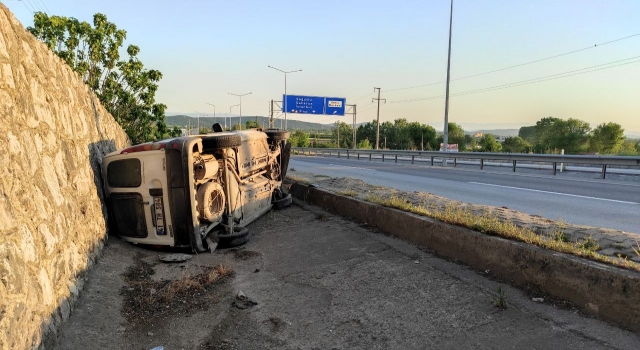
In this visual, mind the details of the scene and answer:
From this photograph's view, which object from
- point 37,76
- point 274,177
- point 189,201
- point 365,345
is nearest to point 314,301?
point 365,345

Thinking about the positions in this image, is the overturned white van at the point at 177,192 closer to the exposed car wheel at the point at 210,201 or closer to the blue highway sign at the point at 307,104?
the exposed car wheel at the point at 210,201

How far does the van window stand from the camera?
607cm

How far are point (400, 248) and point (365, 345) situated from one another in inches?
96.3

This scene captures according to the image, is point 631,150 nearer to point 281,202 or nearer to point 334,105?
point 334,105

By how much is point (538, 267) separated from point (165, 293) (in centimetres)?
378

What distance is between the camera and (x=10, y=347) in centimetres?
262

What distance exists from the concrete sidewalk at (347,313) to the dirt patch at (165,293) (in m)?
0.10

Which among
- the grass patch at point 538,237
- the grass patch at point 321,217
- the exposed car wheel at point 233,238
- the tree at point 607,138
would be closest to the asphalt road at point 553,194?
the grass patch at point 538,237

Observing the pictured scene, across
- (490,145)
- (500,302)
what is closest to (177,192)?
(500,302)

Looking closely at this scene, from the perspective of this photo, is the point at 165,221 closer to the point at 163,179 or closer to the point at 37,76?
the point at 163,179

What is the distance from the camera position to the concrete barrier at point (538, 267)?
11.4ft

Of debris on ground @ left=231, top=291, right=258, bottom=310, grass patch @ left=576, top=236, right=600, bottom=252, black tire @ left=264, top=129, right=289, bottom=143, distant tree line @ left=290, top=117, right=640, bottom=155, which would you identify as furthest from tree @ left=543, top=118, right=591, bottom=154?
debris on ground @ left=231, top=291, right=258, bottom=310

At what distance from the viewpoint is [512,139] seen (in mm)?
76500

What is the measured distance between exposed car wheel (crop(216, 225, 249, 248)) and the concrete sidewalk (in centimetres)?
71
